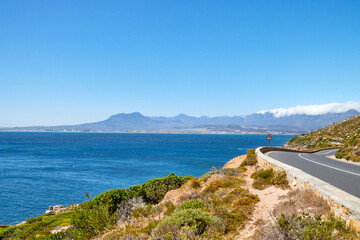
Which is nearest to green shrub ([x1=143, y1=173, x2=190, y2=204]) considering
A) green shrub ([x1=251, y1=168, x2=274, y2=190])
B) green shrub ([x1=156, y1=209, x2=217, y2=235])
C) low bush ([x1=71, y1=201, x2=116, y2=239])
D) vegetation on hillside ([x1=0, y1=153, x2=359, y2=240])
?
vegetation on hillside ([x1=0, y1=153, x2=359, y2=240])

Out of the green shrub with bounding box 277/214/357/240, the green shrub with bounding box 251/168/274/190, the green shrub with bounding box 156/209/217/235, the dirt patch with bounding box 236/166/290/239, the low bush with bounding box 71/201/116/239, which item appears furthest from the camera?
the green shrub with bounding box 251/168/274/190

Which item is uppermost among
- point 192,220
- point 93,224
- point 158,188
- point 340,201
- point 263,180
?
point 340,201

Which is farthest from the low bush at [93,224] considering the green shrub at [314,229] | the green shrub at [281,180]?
the green shrub at [281,180]

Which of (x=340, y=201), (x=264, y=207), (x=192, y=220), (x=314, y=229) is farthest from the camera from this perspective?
(x=264, y=207)

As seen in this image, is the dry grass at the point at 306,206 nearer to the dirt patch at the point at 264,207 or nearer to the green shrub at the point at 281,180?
the dirt patch at the point at 264,207

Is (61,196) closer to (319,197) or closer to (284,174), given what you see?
(284,174)

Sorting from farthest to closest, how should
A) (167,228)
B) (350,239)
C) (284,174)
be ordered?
(284,174)
(167,228)
(350,239)

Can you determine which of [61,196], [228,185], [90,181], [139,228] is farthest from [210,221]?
[90,181]

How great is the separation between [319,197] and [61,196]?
38954 mm

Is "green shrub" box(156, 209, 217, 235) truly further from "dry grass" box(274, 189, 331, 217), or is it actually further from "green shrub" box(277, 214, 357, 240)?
"green shrub" box(277, 214, 357, 240)

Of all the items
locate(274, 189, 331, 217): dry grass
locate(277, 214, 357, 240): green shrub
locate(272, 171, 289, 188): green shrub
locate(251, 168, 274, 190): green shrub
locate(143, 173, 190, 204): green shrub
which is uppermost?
locate(277, 214, 357, 240): green shrub

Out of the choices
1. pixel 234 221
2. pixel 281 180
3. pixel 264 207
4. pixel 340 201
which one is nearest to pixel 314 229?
pixel 340 201

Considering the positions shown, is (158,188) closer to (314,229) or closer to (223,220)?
(223,220)

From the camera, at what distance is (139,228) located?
29.6 ft
